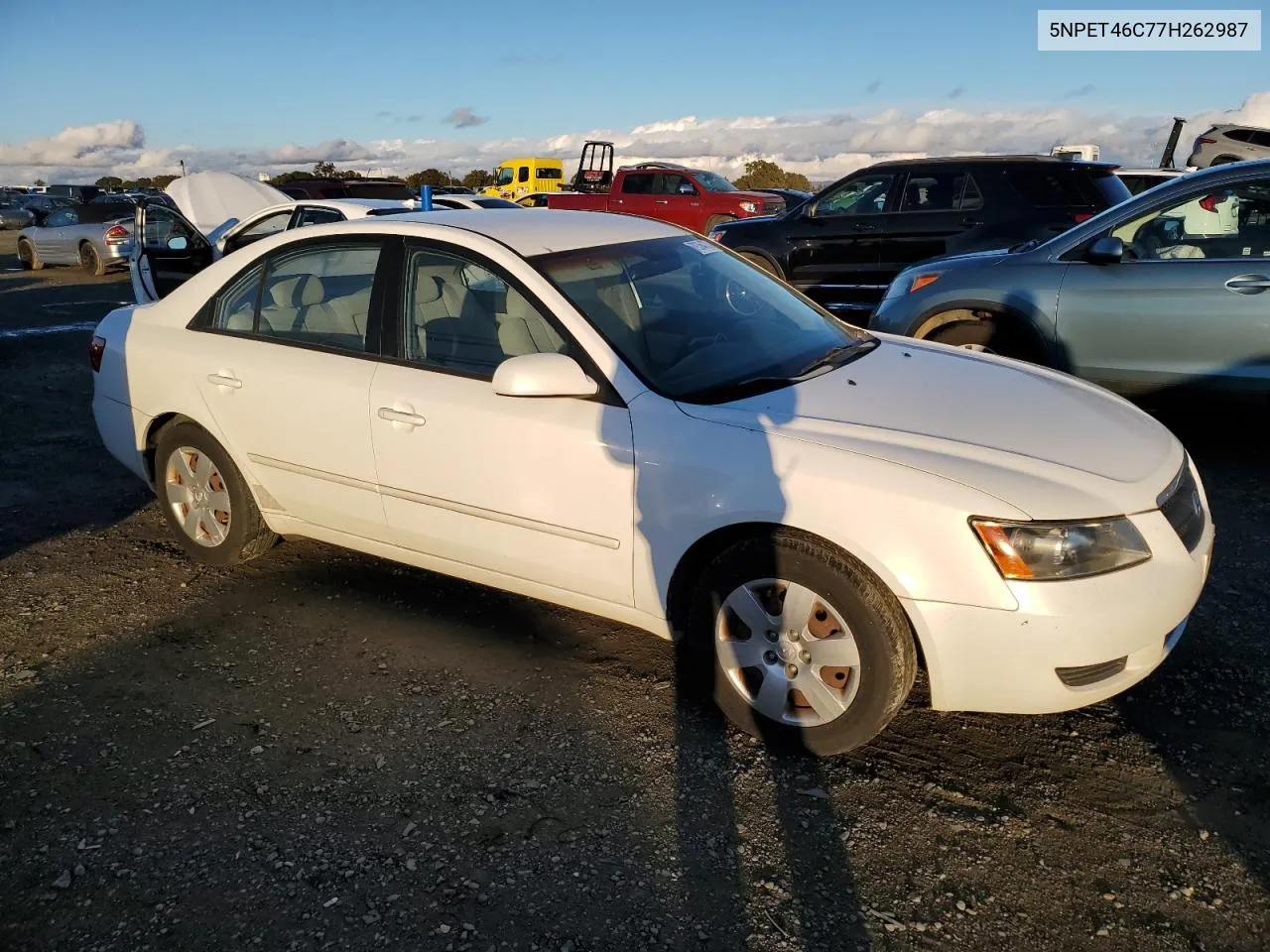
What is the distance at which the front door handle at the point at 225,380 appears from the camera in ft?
13.6

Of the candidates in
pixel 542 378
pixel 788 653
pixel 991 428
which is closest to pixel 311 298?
pixel 542 378

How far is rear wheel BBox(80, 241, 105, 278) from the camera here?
1871cm

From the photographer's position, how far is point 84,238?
18.8 meters

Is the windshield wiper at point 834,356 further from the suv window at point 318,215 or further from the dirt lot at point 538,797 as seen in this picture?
the suv window at point 318,215

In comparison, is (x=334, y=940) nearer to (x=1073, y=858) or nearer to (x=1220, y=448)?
(x=1073, y=858)

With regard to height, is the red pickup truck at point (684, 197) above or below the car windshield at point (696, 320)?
above

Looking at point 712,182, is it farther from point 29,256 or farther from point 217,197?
point 29,256

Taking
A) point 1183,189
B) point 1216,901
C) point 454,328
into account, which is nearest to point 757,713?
point 1216,901

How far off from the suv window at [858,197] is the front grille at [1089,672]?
781 centimetres

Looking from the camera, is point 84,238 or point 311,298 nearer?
point 311,298

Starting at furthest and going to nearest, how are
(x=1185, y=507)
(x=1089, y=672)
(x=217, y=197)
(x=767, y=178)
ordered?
1. (x=767, y=178)
2. (x=217, y=197)
3. (x=1185, y=507)
4. (x=1089, y=672)

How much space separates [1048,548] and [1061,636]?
0.80ft

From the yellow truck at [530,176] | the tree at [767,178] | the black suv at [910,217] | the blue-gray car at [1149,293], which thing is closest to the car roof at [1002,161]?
the black suv at [910,217]

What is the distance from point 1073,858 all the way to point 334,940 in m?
1.93
